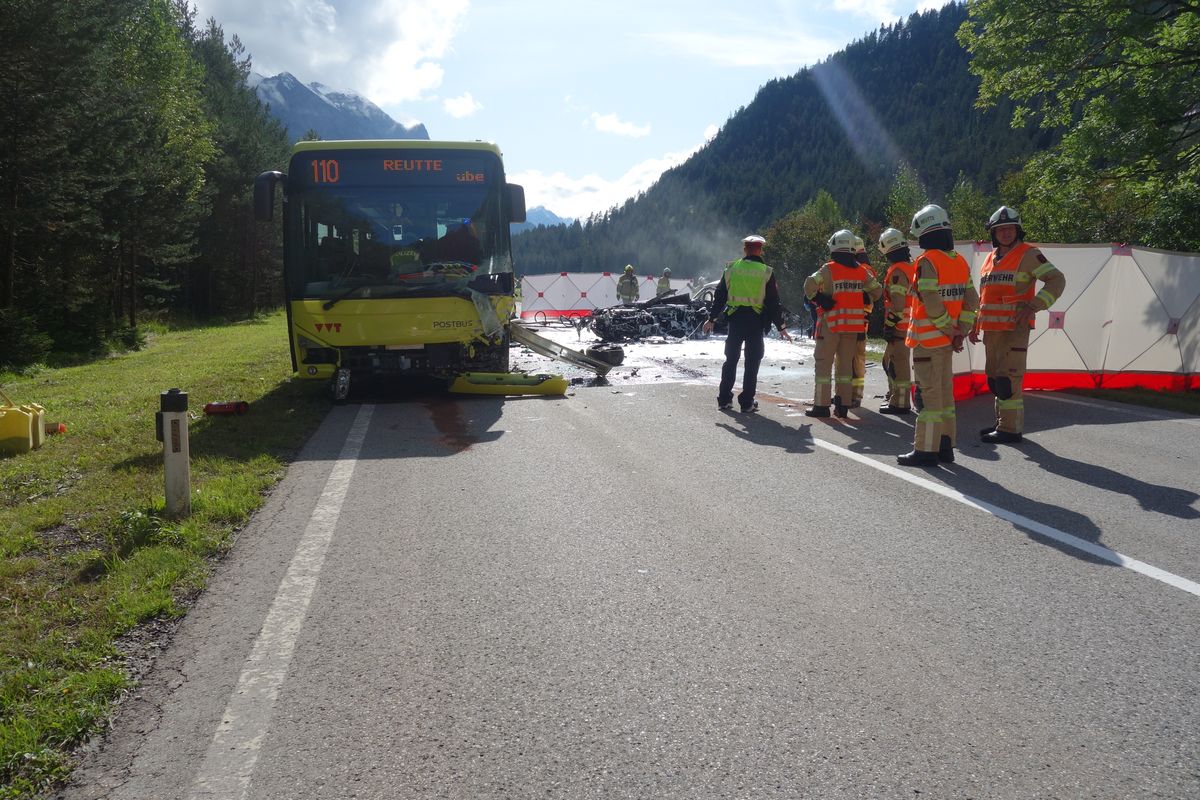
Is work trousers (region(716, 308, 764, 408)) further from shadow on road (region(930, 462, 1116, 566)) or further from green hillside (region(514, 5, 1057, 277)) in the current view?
green hillside (region(514, 5, 1057, 277))

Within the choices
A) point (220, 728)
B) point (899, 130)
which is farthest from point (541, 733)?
point (899, 130)

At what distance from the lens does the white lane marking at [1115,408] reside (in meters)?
9.57

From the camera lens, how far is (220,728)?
3.09m

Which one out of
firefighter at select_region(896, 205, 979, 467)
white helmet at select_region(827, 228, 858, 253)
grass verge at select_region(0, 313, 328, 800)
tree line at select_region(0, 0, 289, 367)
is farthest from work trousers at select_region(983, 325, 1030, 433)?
tree line at select_region(0, 0, 289, 367)

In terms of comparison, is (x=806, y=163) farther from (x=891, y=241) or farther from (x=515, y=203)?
(x=891, y=241)

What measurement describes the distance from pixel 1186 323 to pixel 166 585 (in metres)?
12.1

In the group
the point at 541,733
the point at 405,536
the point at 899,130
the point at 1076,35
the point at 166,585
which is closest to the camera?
the point at 541,733

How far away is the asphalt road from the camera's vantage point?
9.17 ft

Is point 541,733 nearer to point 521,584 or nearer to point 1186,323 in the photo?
point 521,584

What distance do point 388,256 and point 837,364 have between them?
5597 millimetres

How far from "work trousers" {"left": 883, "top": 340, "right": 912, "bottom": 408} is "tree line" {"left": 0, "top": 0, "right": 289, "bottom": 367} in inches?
657

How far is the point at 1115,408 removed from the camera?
34.0 ft

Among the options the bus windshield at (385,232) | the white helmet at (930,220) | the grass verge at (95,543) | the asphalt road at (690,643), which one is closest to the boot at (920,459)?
the asphalt road at (690,643)

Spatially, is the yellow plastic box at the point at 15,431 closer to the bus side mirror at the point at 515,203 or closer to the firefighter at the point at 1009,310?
the bus side mirror at the point at 515,203
